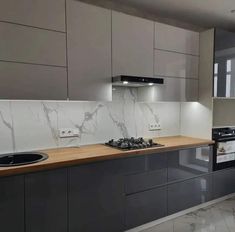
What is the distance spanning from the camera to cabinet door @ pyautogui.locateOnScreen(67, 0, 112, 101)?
79.7 inches

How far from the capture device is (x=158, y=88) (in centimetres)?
261

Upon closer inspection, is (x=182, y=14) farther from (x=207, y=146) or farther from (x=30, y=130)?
(x=30, y=130)

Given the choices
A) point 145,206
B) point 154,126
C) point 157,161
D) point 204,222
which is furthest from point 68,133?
point 204,222

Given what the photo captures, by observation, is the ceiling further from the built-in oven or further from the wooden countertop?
the wooden countertop

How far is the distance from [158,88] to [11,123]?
5.31 ft

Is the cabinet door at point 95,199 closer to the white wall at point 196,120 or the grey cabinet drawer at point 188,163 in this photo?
the grey cabinet drawer at point 188,163

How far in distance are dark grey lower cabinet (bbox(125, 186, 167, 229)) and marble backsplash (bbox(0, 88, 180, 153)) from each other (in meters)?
0.78

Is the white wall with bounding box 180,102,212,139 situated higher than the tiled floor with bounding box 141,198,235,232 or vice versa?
the white wall with bounding box 180,102,212,139

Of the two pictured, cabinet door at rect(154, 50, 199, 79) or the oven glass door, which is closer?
cabinet door at rect(154, 50, 199, 79)

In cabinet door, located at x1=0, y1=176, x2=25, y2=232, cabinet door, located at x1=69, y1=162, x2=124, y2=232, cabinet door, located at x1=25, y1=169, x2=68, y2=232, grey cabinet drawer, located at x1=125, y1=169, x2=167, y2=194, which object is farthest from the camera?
grey cabinet drawer, located at x1=125, y1=169, x2=167, y2=194

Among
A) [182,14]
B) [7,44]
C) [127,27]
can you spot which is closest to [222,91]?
[182,14]

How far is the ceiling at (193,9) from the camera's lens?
2514mm

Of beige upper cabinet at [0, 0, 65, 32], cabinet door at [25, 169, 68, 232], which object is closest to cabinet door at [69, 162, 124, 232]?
cabinet door at [25, 169, 68, 232]

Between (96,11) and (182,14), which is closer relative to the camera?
(96,11)
